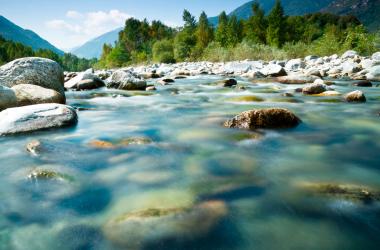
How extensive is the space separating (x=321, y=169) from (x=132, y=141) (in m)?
2.20

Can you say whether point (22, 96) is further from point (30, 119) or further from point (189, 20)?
point (189, 20)

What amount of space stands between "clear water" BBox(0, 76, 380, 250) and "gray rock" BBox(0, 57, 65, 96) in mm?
3622

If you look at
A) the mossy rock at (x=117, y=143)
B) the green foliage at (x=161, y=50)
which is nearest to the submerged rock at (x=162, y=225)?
the mossy rock at (x=117, y=143)

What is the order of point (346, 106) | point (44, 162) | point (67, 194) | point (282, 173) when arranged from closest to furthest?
point (67, 194) < point (282, 173) < point (44, 162) < point (346, 106)

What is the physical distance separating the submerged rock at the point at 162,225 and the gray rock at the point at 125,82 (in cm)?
900

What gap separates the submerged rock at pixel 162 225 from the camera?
179 cm

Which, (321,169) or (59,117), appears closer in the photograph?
(321,169)

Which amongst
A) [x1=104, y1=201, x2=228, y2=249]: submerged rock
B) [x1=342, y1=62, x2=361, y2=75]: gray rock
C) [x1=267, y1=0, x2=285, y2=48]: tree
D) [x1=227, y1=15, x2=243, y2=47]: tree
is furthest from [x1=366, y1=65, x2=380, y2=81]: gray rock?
[x1=227, y1=15, x2=243, y2=47]: tree

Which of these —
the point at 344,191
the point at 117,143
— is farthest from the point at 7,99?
the point at 344,191

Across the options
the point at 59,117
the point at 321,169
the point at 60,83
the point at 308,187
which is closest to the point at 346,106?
the point at 321,169

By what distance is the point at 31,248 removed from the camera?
174 centimetres

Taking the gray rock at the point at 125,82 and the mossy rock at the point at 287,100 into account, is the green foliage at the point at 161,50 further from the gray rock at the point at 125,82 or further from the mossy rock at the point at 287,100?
the mossy rock at the point at 287,100

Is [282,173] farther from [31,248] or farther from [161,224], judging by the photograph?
[31,248]

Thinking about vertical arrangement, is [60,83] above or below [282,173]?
above
